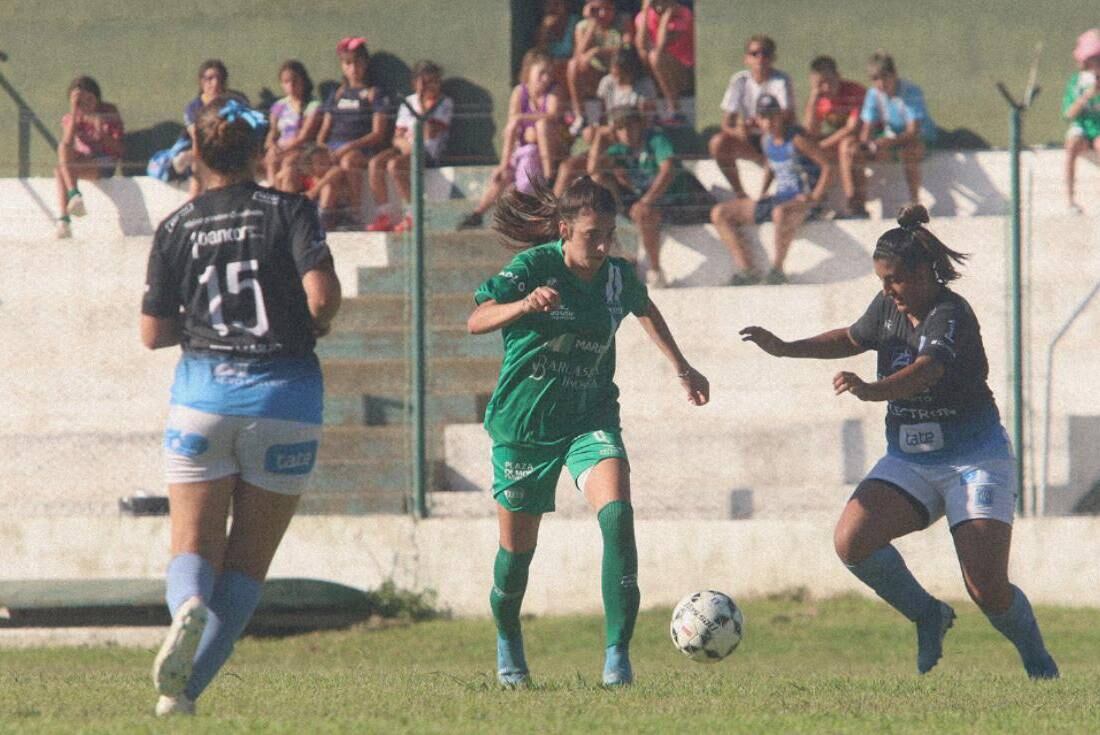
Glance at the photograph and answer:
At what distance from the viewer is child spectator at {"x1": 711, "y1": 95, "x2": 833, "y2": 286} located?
1538cm

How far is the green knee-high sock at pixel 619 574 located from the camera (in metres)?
7.88

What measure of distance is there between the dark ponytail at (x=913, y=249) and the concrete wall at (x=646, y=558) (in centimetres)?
491

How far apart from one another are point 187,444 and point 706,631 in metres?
3.28

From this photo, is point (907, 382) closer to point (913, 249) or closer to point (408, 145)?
point (913, 249)

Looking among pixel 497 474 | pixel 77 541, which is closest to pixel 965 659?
pixel 497 474

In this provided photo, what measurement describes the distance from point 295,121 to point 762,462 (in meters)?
5.57

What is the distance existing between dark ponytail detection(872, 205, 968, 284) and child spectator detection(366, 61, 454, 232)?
6485 mm

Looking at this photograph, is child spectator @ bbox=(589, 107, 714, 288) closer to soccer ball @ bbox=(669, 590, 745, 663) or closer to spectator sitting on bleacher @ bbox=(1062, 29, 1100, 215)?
spectator sitting on bleacher @ bbox=(1062, 29, 1100, 215)

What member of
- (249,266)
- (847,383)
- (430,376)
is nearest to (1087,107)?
(430,376)

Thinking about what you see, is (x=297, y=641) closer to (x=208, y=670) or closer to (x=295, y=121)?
(x=295, y=121)

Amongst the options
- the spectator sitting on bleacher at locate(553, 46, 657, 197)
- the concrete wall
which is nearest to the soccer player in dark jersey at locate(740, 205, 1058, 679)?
the concrete wall

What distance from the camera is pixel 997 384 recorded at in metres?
13.9

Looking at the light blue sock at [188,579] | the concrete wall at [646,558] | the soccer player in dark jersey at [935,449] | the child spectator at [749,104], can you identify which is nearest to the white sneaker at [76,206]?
the concrete wall at [646,558]

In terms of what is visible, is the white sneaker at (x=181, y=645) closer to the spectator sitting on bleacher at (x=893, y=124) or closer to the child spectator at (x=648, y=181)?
the child spectator at (x=648, y=181)
